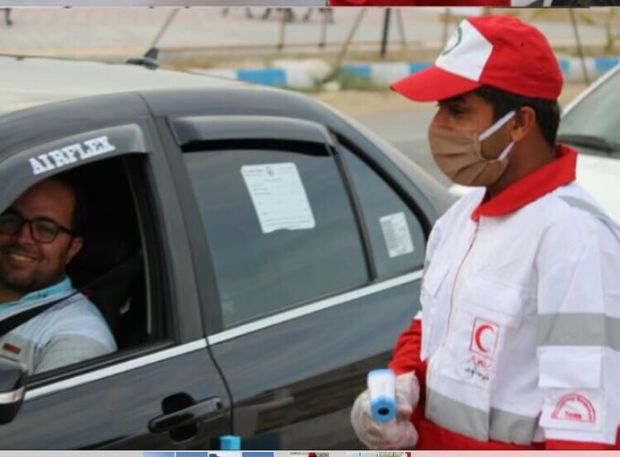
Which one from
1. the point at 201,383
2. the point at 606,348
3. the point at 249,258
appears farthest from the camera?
the point at 249,258

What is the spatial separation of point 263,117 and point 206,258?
1.36 ft

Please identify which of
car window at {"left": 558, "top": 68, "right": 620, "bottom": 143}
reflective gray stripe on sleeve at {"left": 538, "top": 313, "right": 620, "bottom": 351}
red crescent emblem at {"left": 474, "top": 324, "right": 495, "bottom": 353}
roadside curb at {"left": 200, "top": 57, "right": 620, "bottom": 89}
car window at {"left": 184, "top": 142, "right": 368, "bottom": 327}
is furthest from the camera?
car window at {"left": 558, "top": 68, "right": 620, "bottom": 143}

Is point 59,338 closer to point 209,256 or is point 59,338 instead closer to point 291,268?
point 209,256

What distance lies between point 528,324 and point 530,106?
15.0 inches

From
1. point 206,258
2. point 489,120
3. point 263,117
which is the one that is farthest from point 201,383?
point 489,120

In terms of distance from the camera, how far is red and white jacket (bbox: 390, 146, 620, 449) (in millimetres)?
2156

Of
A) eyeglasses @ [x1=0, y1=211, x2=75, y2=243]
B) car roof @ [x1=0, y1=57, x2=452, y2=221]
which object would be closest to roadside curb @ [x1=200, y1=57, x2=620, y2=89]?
car roof @ [x1=0, y1=57, x2=452, y2=221]

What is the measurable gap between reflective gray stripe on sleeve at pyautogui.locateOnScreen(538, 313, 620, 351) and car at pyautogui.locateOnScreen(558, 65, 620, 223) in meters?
1.16

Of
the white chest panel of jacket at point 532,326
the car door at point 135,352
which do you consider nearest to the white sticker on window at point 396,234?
the car door at point 135,352

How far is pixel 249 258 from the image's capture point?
3.11 metres

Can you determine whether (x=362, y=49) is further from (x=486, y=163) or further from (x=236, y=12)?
(x=486, y=163)

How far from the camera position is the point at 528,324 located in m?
2.22

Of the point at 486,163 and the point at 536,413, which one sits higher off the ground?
the point at 486,163

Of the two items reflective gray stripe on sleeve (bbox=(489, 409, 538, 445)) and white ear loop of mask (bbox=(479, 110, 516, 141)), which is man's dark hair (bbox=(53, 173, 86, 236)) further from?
reflective gray stripe on sleeve (bbox=(489, 409, 538, 445))
